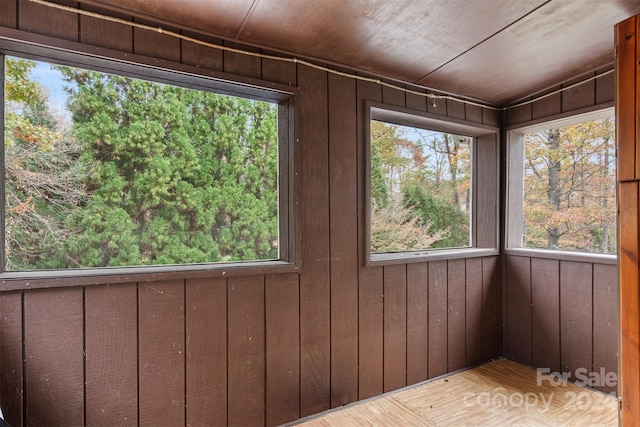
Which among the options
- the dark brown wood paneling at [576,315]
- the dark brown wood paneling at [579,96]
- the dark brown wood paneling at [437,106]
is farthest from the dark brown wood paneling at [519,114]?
the dark brown wood paneling at [576,315]

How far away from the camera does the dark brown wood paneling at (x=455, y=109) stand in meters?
2.49

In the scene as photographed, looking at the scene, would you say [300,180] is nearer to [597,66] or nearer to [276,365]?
[276,365]

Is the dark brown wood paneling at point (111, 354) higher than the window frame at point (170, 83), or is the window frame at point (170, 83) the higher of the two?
the window frame at point (170, 83)

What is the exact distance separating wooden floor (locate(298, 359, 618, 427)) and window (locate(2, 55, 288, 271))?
106 centimetres

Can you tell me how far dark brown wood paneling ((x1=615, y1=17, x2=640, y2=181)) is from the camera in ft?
4.65

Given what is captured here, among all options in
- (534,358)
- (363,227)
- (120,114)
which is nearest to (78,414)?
(120,114)

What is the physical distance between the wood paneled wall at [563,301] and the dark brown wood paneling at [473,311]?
0.92ft

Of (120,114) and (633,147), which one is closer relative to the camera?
(633,147)

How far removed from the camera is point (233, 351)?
5.71 ft

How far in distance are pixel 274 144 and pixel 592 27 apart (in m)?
1.67

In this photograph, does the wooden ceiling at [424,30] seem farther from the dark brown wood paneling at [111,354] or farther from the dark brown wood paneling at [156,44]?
the dark brown wood paneling at [111,354]

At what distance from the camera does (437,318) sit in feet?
7.97

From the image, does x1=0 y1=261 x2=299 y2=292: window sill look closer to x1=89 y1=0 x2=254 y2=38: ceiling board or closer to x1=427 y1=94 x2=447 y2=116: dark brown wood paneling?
x1=89 y1=0 x2=254 y2=38: ceiling board

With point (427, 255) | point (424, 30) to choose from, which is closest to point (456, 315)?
point (427, 255)
